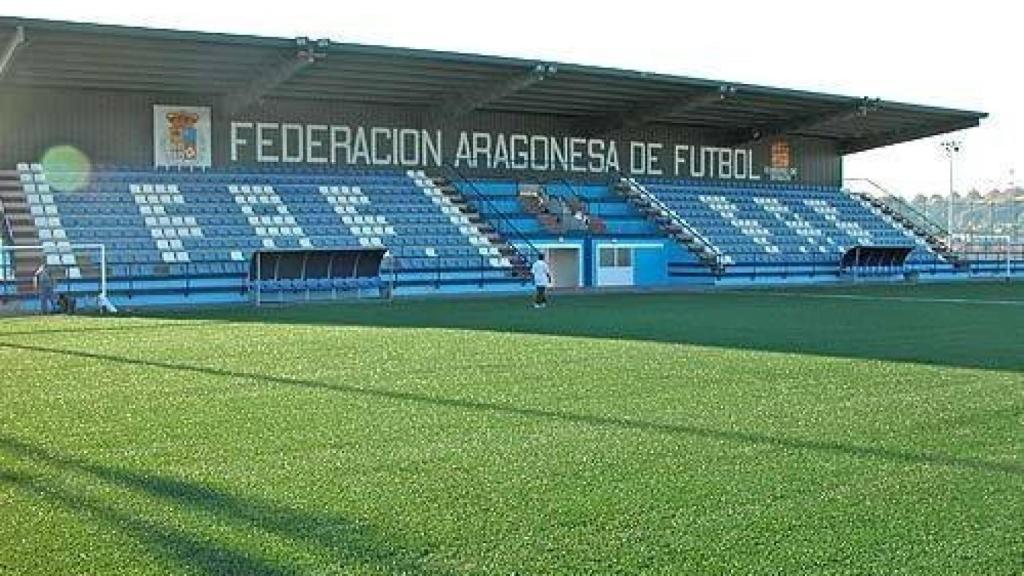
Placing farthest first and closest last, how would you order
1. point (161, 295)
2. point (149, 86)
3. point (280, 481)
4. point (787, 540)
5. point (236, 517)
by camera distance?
point (149, 86) → point (161, 295) → point (280, 481) → point (236, 517) → point (787, 540)

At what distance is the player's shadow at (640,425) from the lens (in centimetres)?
694

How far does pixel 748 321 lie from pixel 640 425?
11.7m

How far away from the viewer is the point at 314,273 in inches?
1118

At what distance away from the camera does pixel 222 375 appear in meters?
11.4

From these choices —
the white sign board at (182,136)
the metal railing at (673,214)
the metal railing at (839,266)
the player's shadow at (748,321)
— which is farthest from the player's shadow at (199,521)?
the metal railing at (673,214)

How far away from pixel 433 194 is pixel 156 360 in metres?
23.3

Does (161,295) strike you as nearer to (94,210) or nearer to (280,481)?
(94,210)

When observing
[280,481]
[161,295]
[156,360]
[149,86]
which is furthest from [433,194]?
[280,481]

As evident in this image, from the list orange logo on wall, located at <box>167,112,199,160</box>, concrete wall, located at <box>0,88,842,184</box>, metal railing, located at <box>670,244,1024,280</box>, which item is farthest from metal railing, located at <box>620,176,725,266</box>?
orange logo on wall, located at <box>167,112,199,160</box>

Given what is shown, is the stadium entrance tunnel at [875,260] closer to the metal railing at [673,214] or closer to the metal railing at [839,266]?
the metal railing at [839,266]

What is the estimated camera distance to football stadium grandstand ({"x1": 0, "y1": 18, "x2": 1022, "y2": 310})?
92.2 ft

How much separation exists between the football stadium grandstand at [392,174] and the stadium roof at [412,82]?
9cm

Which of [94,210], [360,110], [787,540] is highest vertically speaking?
[360,110]

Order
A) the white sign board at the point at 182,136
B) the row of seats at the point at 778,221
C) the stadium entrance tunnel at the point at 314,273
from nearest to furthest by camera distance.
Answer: the stadium entrance tunnel at the point at 314,273 < the white sign board at the point at 182,136 < the row of seats at the point at 778,221
